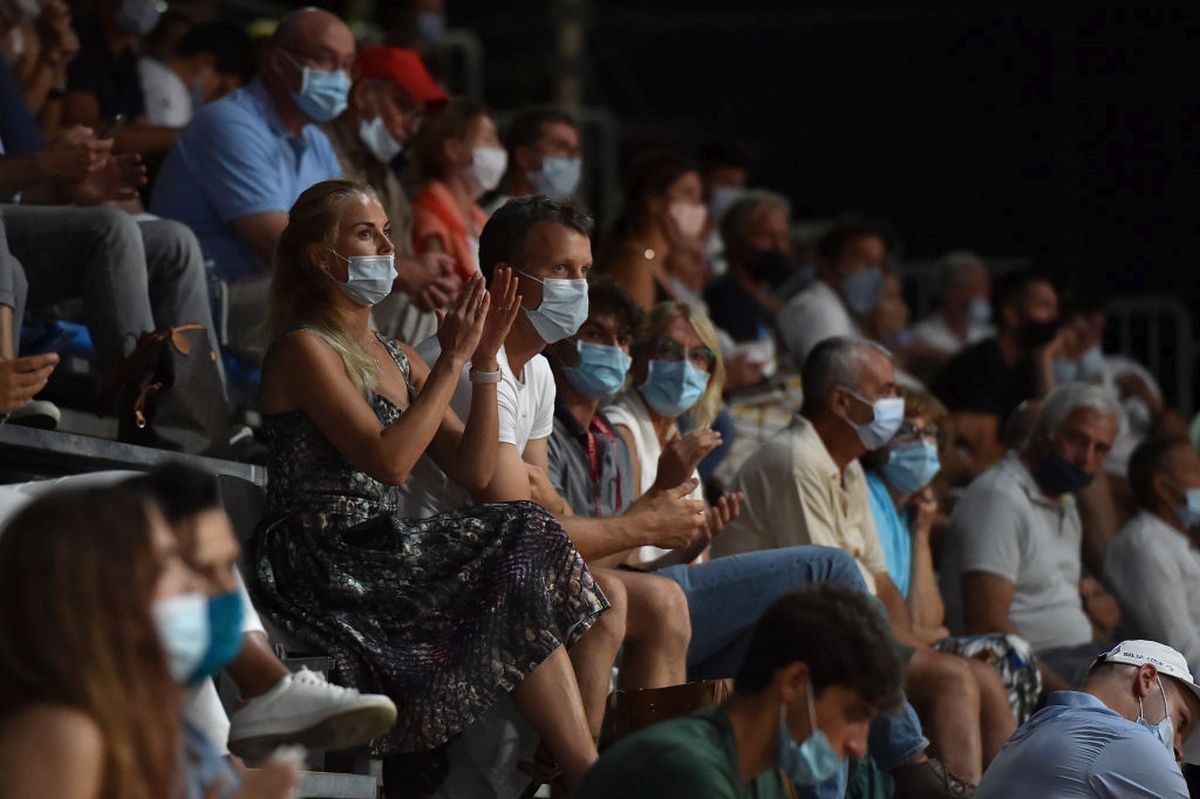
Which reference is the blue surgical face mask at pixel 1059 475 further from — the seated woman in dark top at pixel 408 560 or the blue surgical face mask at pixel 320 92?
the seated woman in dark top at pixel 408 560

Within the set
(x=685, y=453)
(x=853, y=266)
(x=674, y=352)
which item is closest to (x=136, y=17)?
(x=674, y=352)

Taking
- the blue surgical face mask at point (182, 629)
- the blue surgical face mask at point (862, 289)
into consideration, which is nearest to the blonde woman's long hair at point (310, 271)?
the blue surgical face mask at point (182, 629)

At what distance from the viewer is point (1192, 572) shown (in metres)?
8.02

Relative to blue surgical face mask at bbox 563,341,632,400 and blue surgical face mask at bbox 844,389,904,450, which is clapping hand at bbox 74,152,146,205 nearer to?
blue surgical face mask at bbox 563,341,632,400

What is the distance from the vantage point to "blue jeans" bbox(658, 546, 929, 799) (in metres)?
5.72

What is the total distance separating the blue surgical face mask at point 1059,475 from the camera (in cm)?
781

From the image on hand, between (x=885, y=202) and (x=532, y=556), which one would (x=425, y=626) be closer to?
(x=532, y=556)

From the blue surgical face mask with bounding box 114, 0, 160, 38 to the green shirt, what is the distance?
19.2 feet

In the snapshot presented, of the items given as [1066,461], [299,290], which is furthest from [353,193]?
[1066,461]

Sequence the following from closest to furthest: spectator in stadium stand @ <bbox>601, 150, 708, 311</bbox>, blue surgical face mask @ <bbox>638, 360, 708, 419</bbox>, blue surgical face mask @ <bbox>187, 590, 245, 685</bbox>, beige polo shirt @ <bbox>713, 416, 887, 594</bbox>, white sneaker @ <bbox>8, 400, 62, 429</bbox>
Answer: blue surgical face mask @ <bbox>187, 590, 245, 685</bbox> < white sneaker @ <bbox>8, 400, 62, 429</bbox> < blue surgical face mask @ <bbox>638, 360, 708, 419</bbox> < beige polo shirt @ <bbox>713, 416, 887, 594</bbox> < spectator in stadium stand @ <bbox>601, 150, 708, 311</bbox>

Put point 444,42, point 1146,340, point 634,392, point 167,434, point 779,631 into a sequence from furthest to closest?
1. point 1146,340
2. point 444,42
3. point 634,392
4. point 167,434
5. point 779,631

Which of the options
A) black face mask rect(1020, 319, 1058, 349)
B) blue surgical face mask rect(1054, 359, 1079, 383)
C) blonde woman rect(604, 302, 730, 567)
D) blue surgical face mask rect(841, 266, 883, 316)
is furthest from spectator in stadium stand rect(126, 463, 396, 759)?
blue surgical face mask rect(1054, 359, 1079, 383)

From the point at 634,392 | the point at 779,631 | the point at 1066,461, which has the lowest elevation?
the point at 1066,461

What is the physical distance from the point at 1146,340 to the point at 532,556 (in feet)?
28.2
